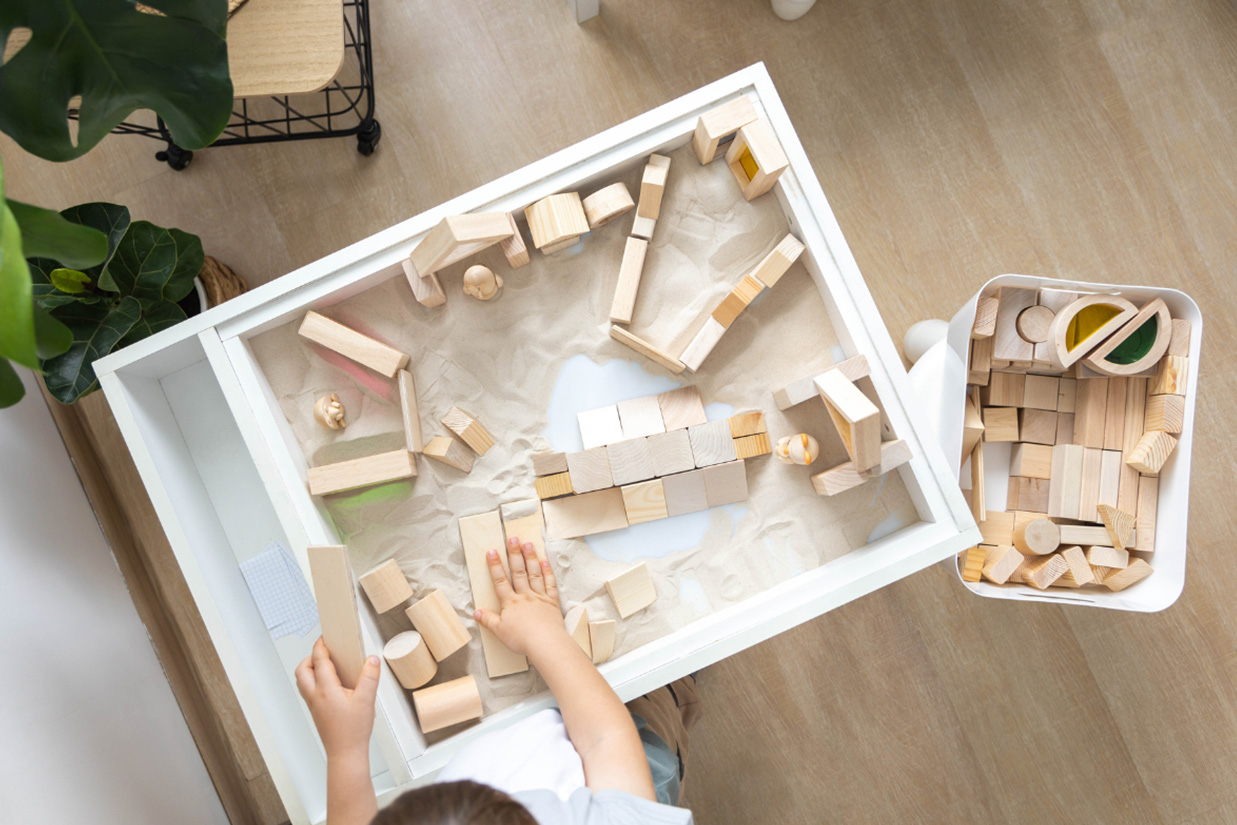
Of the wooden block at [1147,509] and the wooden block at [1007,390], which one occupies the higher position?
the wooden block at [1007,390]

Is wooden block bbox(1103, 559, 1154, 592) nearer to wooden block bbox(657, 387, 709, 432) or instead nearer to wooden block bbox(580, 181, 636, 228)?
wooden block bbox(657, 387, 709, 432)

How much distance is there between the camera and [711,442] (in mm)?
990

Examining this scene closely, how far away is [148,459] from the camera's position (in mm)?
932

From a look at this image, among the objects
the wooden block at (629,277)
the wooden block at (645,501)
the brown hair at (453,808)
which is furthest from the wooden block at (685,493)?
the brown hair at (453,808)

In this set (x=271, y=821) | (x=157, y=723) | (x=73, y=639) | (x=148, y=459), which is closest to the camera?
(x=148, y=459)

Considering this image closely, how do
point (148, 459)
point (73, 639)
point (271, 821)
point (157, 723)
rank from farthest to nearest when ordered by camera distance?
1. point (271, 821)
2. point (157, 723)
3. point (73, 639)
4. point (148, 459)

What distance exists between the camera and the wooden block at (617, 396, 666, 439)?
1.03m

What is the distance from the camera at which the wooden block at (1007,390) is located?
1.13 m

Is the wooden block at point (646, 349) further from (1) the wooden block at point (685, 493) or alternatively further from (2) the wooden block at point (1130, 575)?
(2) the wooden block at point (1130, 575)

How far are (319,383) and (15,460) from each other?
613mm

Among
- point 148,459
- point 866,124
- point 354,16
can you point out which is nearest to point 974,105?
point 866,124

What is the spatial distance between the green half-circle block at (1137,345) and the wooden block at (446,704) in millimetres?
1067

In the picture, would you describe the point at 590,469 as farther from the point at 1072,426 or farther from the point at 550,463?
the point at 1072,426

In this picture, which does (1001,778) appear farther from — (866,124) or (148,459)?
(148,459)
